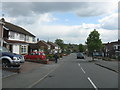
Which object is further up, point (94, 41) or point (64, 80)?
point (94, 41)

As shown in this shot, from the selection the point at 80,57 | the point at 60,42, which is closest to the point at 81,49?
the point at 60,42

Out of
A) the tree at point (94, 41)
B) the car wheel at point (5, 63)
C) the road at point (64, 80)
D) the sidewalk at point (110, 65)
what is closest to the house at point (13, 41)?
the tree at point (94, 41)

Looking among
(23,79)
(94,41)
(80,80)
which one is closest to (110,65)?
(94,41)

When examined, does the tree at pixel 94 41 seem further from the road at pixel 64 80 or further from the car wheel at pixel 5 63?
the car wheel at pixel 5 63

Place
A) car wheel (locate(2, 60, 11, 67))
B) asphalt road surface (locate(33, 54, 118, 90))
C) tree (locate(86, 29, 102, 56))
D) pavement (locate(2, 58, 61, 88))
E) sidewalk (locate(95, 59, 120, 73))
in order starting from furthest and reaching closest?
tree (locate(86, 29, 102, 56)), sidewalk (locate(95, 59, 120, 73)), car wheel (locate(2, 60, 11, 67)), asphalt road surface (locate(33, 54, 118, 90)), pavement (locate(2, 58, 61, 88))

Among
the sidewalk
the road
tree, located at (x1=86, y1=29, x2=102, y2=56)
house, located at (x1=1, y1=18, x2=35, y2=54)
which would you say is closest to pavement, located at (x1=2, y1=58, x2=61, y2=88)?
the road

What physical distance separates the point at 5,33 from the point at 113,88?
1357 inches

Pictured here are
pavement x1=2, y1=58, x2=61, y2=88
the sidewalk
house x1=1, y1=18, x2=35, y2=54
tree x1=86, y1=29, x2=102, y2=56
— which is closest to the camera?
pavement x1=2, y1=58, x2=61, y2=88

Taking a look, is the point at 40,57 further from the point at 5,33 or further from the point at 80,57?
the point at 80,57

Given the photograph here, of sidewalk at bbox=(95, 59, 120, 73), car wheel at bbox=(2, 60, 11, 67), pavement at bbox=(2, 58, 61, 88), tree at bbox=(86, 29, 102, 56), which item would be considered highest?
tree at bbox=(86, 29, 102, 56)

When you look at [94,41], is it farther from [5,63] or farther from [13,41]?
[5,63]

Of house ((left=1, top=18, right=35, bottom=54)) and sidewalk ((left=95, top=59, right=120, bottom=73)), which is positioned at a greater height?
house ((left=1, top=18, right=35, bottom=54))

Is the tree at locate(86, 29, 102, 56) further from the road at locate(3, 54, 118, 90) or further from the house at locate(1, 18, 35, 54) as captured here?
the road at locate(3, 54, 118, 90)

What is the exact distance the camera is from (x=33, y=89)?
31.5ft
